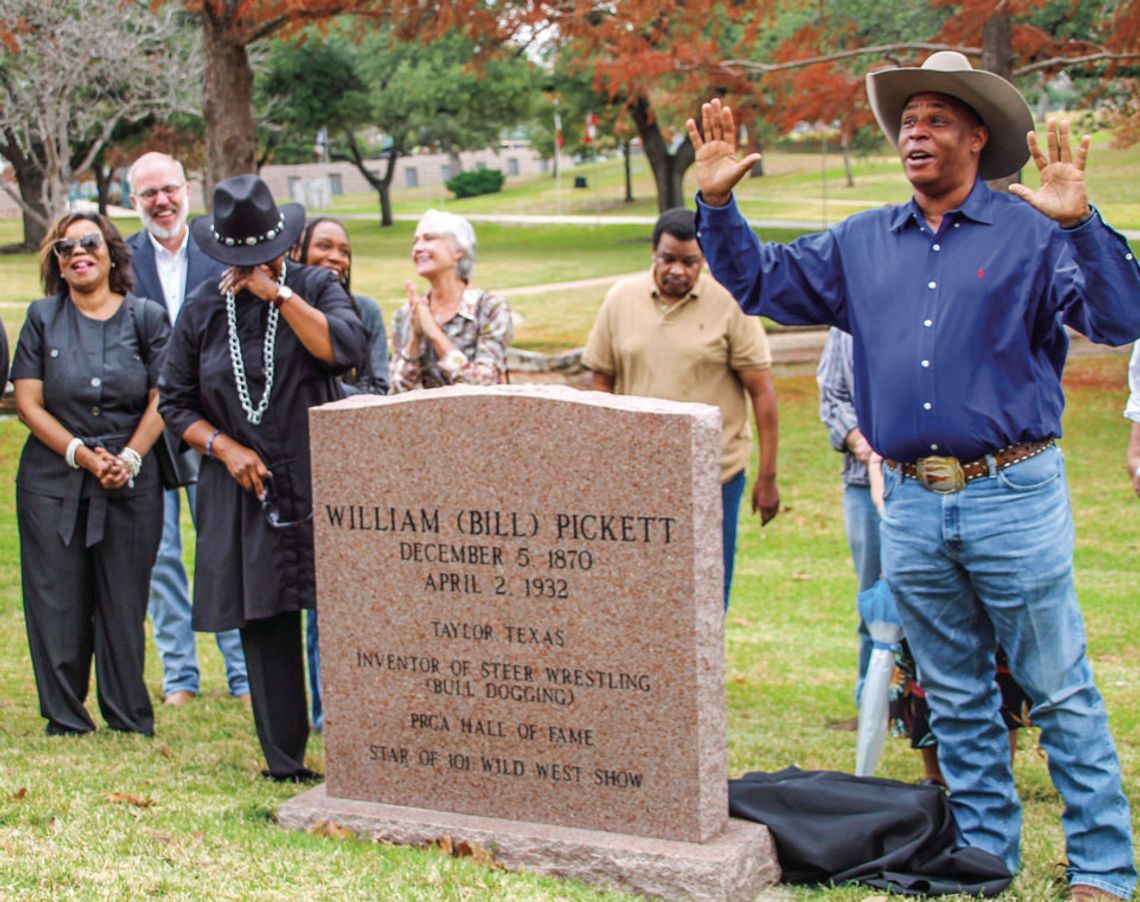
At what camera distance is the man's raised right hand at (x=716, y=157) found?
195 inches

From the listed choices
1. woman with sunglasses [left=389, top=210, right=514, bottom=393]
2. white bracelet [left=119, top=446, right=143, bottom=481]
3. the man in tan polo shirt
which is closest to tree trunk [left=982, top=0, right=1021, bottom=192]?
the man in tan polo shirt

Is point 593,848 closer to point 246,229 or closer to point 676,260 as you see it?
point 246,229

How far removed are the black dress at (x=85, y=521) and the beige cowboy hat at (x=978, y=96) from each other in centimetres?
356

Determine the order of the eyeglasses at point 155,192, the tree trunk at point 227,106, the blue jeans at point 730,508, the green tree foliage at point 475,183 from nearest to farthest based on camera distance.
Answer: the blue jeans at point 730,508 → the eyeglasses at point 155,192 → the tree trunk at point 227,106 → the green tree foliage at point 475,183

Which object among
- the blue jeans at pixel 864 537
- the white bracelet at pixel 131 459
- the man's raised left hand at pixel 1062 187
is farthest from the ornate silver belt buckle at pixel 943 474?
the white bracelet at pixel 131 459

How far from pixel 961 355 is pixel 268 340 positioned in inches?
105

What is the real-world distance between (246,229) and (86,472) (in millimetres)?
1601

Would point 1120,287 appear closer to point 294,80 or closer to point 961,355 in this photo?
point 961,355

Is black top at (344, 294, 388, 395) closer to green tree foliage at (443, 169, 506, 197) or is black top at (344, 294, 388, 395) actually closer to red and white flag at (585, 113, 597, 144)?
red and white flag at (585, 113, 597, 144)

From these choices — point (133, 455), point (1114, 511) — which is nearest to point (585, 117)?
point (1114, 511)

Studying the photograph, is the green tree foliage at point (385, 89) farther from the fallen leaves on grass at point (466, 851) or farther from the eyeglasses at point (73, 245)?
the fallen leaves on grass at point (466, 851)

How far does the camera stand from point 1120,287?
174 inches

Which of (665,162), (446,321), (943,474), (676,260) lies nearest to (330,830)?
(943,474)

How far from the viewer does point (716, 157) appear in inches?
197
